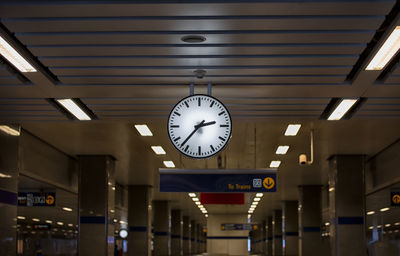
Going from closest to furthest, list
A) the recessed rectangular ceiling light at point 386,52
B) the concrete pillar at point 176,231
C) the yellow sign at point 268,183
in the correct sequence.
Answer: the recessed rectangular ceiling light at point 386,52, the yellow sign at point 268,183, the concrete pillar at point 176,231

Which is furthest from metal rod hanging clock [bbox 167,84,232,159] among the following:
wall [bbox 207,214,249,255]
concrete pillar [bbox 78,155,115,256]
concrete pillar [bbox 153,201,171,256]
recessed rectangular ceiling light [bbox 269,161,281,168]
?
wall [bbox 207,214,249,255]

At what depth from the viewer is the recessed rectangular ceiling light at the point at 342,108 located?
30.3 ft

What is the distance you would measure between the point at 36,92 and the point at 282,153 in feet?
31.9

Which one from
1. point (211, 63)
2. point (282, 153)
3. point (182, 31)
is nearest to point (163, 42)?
point (182, 31)

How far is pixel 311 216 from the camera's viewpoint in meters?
24.8

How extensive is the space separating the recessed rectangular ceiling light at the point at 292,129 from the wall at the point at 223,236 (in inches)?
1240

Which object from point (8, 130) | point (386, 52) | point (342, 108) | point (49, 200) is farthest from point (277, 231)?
point (386, 52)

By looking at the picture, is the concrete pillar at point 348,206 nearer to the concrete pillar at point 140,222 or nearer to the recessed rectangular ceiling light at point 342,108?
the recessed rectangular ceiling light at point 342,108

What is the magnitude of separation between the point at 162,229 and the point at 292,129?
21.3m

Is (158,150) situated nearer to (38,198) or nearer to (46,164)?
(46,164)

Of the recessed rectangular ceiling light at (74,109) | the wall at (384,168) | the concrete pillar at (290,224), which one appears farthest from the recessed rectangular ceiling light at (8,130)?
the concrete pillar at (290,224)

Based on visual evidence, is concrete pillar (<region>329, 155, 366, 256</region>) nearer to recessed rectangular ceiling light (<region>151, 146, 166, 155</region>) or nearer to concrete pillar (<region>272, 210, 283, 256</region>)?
recessed rectangular ceiling light (<region>151, 146, 166, 155</region>)

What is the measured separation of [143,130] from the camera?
1390 cm

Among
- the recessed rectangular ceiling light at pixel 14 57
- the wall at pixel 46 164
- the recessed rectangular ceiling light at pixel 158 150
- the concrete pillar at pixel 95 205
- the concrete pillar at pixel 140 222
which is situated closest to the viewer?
the recessed rectangular ceiling light at pixel 14 57
